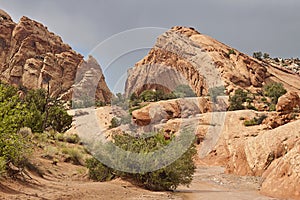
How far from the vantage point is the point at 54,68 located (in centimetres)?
8275

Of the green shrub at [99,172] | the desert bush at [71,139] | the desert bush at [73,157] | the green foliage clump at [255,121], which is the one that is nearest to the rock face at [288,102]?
the green foliage clump at [255,121]

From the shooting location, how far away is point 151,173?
15.3 m

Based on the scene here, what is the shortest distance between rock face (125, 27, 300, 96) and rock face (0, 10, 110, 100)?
13838 mm

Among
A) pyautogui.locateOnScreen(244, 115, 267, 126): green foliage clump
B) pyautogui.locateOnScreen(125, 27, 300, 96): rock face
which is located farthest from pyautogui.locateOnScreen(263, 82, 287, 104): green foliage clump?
pyautogui.locateOnScreen(244, 115, 267, 126): green foliage clump

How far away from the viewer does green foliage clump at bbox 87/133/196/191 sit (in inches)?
609

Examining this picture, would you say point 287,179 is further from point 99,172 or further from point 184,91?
point 184,91

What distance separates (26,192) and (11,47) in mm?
80995

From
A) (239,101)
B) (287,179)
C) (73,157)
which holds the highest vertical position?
(239,101)

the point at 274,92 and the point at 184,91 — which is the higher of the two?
the point at 184,91

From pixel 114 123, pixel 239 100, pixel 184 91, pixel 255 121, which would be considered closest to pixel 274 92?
pixel 239 100

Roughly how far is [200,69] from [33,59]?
40558 mm

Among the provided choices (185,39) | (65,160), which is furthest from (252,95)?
(65,160)

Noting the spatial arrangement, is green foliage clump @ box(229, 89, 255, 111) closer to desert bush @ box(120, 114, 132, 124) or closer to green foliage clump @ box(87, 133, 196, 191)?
desert bush @ box(120, 114, 132, 124)

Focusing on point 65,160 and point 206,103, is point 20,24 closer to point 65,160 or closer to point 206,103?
point 206,103
